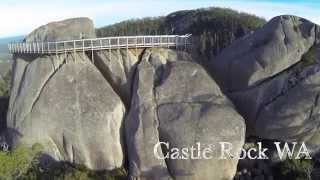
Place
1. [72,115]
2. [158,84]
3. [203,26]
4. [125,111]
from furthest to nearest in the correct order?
[203,26], [158,84], [125,111], [72,115]

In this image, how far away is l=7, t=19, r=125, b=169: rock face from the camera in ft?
135

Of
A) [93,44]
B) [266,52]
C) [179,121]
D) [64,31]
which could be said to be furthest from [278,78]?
[64,31]

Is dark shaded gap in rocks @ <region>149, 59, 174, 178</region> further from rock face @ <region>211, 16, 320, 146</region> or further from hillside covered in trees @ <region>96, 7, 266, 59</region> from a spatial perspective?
hillside covered in trees @ <region>96, 7, 266, 59</region>

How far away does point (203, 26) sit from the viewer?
76312 mm

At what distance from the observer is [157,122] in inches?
1577

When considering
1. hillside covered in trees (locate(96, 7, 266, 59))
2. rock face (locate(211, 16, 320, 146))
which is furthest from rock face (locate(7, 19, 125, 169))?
hillside covered in trees (locate(96, 7, 266, 59))

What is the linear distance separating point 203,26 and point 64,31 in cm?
3244

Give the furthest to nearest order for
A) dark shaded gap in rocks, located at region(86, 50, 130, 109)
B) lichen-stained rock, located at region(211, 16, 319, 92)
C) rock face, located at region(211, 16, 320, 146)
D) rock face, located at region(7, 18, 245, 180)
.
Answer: dark shaded gap in rocks, located at region(86, 50, 130, 109) < lichen-stained rock, located at region(211, 16, 319, 92) < rock face, located at region(211, 16, 320, 146) < rock face, located at region(7, 18, 245, 180)

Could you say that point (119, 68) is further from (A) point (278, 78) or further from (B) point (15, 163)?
(B) point (15, 163)

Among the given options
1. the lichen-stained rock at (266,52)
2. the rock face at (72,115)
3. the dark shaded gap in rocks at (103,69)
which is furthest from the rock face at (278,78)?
the rock face at (72,115)

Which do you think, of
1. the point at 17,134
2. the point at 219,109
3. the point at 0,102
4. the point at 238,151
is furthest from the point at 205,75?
the point at 0,102

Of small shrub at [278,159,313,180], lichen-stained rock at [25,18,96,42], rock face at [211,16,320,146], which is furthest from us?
lichen-stained rock at [25,18,96,42]

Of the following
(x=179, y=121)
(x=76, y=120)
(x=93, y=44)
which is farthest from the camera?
(x=93, y=44)

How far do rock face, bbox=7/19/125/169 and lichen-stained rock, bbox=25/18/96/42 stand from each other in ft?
10.6
